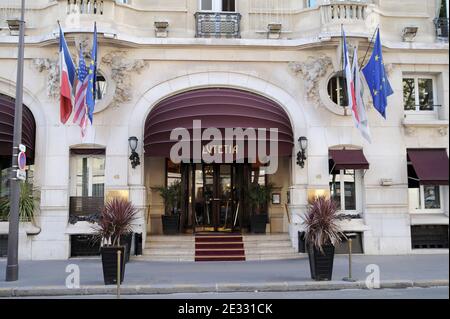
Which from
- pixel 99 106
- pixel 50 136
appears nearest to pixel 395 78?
pixel 99 106

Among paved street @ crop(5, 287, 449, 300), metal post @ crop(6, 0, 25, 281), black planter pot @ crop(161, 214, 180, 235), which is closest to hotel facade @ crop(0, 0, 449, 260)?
black planter pot @ crop(161, 214, 180, 235)

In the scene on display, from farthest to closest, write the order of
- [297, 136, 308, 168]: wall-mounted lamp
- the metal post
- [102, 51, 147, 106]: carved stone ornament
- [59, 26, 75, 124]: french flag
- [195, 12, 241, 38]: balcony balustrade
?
[195, 12, 241, 38]: balcony balustrade
[297, 136, 308, 168]: wall-mounted lamp
[102, 51, 147, 106]: carved stone ornament
[59, 26, 75, 124]: french flag
the metal post

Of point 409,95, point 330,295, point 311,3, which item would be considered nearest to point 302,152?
point 409,95

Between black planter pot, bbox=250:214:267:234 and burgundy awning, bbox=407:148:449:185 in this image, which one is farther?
black planter pot, bbox=250:214:267:234

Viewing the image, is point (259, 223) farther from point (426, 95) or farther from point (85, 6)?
point (85, 6)

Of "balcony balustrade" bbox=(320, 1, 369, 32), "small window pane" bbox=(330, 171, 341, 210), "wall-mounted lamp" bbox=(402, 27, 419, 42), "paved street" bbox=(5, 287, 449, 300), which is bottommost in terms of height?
"paved street" bbox=(5, 287, 449, 300)

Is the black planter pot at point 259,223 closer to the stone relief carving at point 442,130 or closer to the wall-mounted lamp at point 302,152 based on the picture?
the wall-mounted lamp at point 302,152

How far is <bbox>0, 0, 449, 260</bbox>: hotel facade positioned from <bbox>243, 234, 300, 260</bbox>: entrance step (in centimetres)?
18

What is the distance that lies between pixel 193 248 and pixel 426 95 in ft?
32.7

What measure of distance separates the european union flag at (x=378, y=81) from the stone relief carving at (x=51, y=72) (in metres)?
10.1

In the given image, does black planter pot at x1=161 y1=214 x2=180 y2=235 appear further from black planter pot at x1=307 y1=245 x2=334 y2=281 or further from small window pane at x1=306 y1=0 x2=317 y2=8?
small window pane at x1=306 y1=0 x2=317 y2=8

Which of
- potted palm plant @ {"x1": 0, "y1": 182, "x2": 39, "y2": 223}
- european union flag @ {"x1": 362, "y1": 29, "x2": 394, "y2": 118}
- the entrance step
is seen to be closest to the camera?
european union flag @ {"x1": 362, "y1": 29, "x2": 394, "y2": 118}

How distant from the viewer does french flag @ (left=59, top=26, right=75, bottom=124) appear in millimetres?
14274

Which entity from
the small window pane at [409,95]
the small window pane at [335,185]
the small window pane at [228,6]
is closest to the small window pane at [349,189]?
the small window pane at [335,185]
